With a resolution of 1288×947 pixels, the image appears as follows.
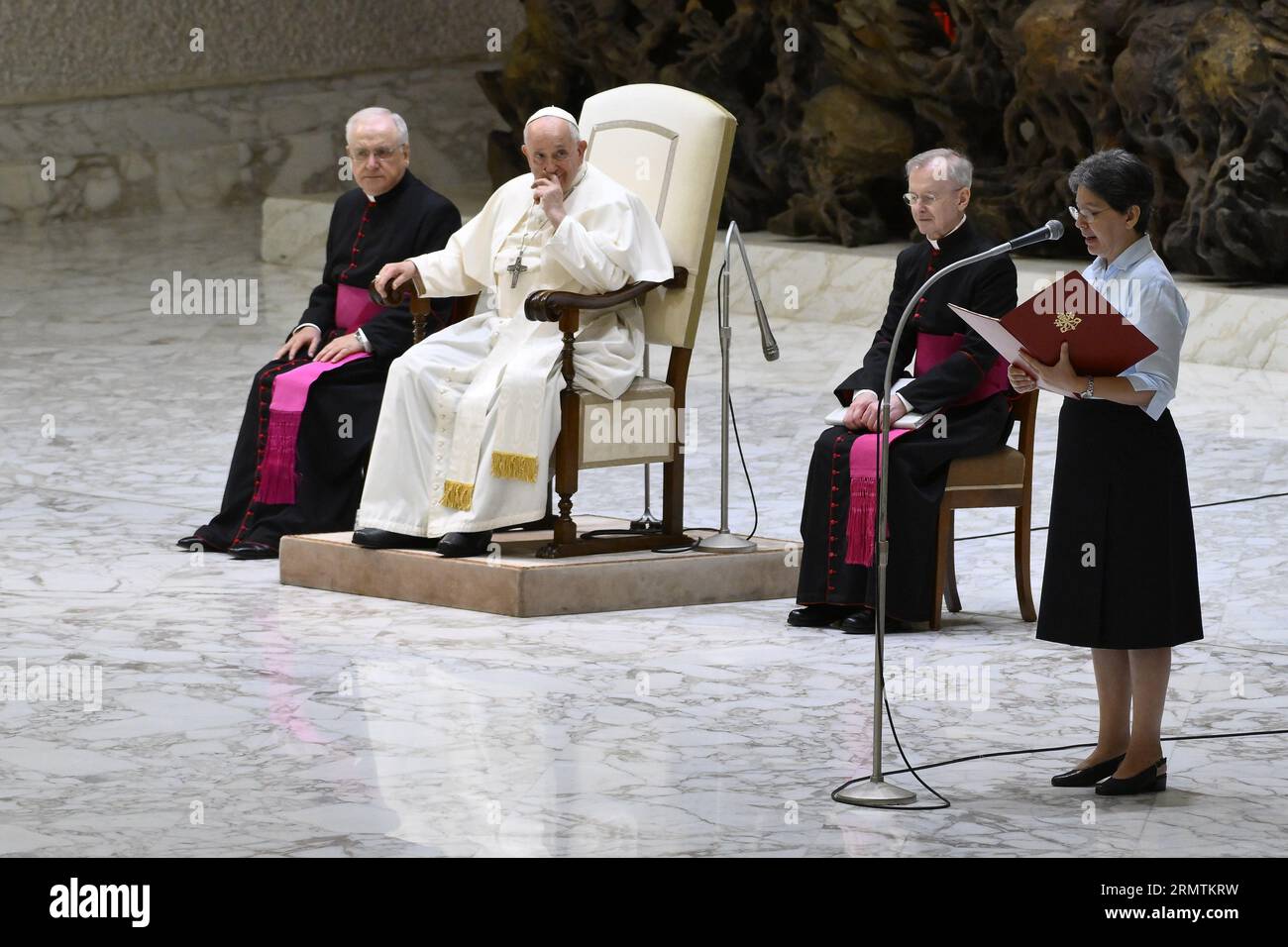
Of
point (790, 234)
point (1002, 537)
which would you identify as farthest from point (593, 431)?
point (790, 234)

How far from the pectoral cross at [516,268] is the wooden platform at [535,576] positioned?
797 millimetres

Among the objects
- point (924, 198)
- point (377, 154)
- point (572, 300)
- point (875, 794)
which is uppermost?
point (377, 154)

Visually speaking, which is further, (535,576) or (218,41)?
(218,41)

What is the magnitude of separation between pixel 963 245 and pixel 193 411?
4699 millimetres

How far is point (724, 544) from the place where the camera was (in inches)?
271

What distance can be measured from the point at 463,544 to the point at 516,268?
0.89m

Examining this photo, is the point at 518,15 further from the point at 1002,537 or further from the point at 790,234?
the point at 1002,537

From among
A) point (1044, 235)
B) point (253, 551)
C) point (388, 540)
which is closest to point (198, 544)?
point (253, 551)

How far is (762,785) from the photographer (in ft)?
15.5

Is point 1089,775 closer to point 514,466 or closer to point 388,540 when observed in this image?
point 514,466

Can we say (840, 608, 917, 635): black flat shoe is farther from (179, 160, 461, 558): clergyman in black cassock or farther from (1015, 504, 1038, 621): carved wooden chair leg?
(179, 160, 461, 558): clergyman in black cassock

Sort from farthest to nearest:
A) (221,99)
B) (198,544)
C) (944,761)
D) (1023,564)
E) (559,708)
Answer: (221,99) < (198,544) < (1023,564) < (559,708) < (944,761)

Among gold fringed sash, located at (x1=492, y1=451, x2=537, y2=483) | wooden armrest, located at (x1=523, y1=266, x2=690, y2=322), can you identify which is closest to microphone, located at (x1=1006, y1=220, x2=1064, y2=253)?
wooden armrest, located at (x1=523, y1=266, x2=690, y2=322)

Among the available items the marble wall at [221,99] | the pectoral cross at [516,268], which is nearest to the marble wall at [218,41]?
the marble wall at [221,99]
